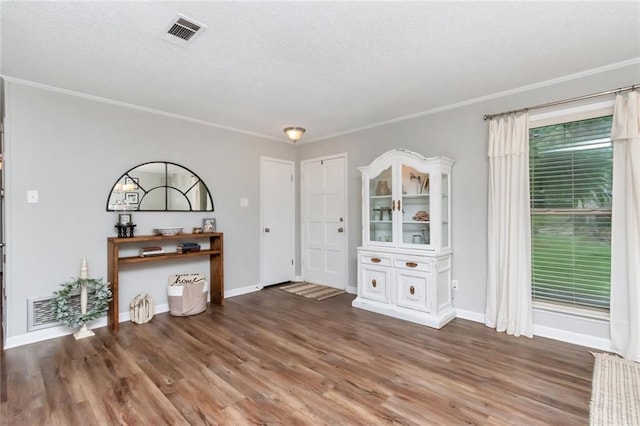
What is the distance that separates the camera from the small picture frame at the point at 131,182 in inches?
142

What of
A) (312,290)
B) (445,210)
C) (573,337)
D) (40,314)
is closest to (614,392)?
(573,337)

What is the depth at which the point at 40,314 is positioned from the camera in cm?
304

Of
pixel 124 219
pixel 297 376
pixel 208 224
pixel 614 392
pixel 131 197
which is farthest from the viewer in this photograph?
pixel 208 224

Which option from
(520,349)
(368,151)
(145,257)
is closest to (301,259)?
(368,151)

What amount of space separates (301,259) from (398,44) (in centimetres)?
390

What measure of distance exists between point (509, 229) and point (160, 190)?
389 centimetres

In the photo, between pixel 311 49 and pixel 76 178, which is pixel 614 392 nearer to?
pixel 311 49

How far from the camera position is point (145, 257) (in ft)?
11.8

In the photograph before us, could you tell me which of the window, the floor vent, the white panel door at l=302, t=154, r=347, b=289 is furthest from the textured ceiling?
the floor vent

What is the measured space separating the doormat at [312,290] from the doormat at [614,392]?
292cm

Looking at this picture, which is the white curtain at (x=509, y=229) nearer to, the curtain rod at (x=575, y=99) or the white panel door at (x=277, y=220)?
A: the curtain rod at (x=575, y=99)

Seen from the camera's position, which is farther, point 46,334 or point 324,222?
point 324,222

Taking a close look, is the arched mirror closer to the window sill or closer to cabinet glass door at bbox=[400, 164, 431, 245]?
cabinet glass door at bbox=[400, 164, 431, 245]

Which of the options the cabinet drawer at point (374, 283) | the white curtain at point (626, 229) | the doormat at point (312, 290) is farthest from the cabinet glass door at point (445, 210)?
the doormat at point (312, 290)
